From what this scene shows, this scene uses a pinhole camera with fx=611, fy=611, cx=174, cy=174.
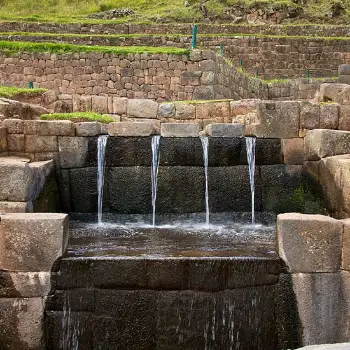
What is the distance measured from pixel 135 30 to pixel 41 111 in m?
14.7

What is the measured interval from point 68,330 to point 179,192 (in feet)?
14.3

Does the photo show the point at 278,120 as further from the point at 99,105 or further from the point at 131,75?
the point at 131,75

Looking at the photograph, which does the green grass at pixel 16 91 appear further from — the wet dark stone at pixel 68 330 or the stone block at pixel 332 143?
the wet dark stone at pixel 68 330

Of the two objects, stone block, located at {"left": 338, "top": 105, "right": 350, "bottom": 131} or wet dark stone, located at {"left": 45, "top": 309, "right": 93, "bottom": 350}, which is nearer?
wet dark stone, located at {"left": 45, "top": 309, "right": 93, "bottom": 350}

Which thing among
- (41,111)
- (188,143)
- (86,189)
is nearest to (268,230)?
(188,143)

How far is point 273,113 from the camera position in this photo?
35.8 feet

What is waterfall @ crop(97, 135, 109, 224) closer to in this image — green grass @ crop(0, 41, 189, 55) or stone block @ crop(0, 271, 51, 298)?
stone block @ crop(0, 271, 51, 298)

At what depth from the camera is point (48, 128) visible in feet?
33.9

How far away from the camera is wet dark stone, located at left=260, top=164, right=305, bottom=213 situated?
10.5 meters

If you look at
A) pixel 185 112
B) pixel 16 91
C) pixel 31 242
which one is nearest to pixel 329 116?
pixel 185 112

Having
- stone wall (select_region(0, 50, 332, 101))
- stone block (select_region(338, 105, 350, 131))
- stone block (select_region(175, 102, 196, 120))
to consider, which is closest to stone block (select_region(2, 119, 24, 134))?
stone block (select_region(175, 102, 196, 120))

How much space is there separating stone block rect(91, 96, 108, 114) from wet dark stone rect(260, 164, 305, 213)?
5.62 m

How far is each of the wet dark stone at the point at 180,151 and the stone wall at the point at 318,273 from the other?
410 centimetres

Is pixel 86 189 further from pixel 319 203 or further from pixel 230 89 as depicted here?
pixel 230 89
